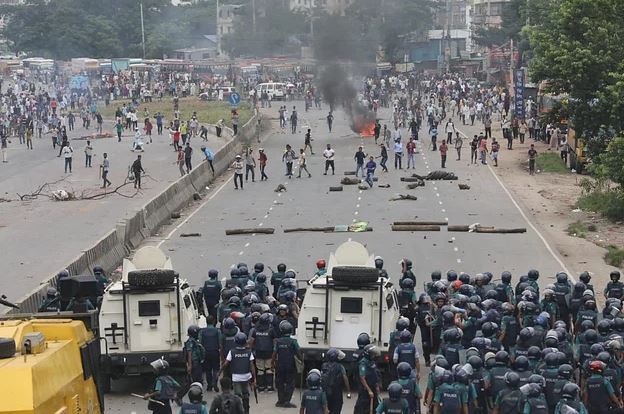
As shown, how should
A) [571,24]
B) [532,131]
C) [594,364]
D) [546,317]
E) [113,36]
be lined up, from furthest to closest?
[113,36]
[532,131]
[571,24]
[546,317]
[594,364]

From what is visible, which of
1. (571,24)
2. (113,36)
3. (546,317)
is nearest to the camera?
(546,317)

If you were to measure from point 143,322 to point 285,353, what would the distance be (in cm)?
233

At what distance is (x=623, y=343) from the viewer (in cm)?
1730

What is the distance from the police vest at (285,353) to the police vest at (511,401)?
3.80 meters

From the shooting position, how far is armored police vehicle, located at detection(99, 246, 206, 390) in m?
18.8

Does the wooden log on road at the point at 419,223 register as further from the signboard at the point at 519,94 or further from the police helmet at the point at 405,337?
the signboard at the point at 519,94

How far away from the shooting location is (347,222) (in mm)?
37000

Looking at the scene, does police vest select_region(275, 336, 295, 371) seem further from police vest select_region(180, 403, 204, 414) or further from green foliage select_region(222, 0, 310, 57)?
green foliage select_region(222, 0, 310, 57)

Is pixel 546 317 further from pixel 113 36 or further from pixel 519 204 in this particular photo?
pixel 113 36

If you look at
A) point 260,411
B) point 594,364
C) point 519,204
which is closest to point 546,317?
point 594,364

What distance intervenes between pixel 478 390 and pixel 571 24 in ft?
86.6

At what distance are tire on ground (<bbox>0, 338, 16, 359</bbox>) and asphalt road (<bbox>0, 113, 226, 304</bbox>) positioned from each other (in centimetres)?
1462

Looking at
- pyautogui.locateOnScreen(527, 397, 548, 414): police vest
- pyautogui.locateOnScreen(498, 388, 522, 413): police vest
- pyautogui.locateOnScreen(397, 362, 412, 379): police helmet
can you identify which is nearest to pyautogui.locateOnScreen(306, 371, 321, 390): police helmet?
pyautogui.locateOnScreen(397, 362, 412, 379): police helmet

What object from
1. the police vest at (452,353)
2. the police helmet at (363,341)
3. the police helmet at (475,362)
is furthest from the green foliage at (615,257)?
the police helmet at (475,362)
